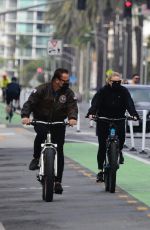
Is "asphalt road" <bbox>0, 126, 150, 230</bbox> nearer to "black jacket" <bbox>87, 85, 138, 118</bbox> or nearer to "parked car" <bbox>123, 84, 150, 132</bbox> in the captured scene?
"black jacket" <bbox>87, 85, 138, 118</bbox>

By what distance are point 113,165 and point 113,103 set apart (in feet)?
3.33

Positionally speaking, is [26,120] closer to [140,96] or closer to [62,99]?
[62,99]

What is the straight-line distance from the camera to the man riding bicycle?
16812 millimetres

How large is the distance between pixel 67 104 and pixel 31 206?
1.49m

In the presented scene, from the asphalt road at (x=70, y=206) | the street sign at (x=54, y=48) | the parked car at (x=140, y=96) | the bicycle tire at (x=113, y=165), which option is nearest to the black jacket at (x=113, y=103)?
the bicycle tire at (x=113, y=165)

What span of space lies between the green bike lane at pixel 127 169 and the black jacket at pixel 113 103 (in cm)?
109

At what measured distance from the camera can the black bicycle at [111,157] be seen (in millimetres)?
16219

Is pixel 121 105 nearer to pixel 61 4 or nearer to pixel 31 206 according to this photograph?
pixel 31 206

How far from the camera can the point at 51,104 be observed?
1515 cm

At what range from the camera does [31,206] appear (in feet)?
47.1

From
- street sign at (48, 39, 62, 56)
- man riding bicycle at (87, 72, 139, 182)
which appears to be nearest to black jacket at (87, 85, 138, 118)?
man riding bicycle at (87, 72, 139, 182)

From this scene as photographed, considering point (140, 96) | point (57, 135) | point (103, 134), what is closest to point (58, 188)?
point (57, 135)

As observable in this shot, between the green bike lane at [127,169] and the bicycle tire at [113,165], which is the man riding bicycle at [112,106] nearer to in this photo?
the bicycle tire at [113,165]

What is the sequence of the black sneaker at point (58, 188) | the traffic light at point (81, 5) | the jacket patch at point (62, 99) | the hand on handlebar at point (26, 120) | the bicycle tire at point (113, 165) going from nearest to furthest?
the jacket patch at point (62, 99) < the hand on handlebar at point (26, 120) < the black sneaker at point (58, 188) < the bicycle tire at point (113, 165) < the traffic light at point (81, 5)
